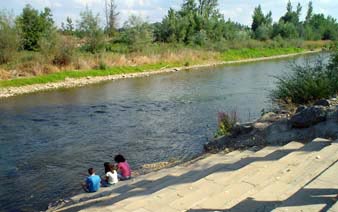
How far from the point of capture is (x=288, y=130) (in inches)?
409

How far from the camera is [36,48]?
40594 millimetres

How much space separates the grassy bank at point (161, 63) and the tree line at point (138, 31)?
294 cm

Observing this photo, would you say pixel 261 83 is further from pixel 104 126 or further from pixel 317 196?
pixel 317 196

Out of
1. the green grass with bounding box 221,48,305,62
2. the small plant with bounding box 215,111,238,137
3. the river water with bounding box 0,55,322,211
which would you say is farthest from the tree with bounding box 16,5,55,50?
the small plant with bounding box 215,111,238,137

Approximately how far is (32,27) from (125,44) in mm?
11623

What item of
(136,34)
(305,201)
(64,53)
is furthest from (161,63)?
(305,201)

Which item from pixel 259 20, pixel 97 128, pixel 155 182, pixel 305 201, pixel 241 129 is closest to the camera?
pixel 305 201

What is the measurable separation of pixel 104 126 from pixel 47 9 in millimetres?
34775

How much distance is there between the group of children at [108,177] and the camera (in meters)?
9.35

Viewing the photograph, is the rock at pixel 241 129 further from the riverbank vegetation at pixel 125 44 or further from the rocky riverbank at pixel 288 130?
the riverbank vegetation at pixel 125 44

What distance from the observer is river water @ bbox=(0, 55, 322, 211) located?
36.5 ft

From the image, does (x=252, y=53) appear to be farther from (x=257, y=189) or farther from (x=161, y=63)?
(x=257, y=189)

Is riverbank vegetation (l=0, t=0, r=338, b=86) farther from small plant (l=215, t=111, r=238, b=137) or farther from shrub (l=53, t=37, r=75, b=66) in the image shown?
small plant (l=215, t=111, r=238, b=137)

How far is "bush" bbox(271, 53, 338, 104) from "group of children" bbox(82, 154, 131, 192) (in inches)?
277
